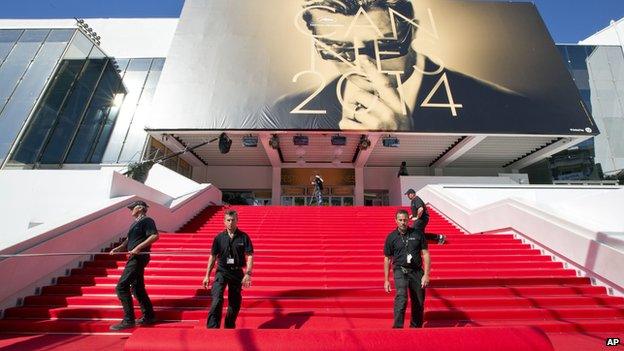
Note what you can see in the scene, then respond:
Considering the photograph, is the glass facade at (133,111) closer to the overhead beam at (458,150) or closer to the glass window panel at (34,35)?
the glass window panel at (34,35)

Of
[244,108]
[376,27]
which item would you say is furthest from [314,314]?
[376,27]

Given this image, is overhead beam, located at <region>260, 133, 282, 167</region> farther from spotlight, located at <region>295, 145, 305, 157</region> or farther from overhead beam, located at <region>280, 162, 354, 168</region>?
spotlight, located at <region>295, 145, 305, 157</region>

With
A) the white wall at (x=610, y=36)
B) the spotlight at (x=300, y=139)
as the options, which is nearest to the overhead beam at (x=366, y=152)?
the spotlight at (x=300, y=139)

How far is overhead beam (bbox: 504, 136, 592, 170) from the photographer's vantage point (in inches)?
575

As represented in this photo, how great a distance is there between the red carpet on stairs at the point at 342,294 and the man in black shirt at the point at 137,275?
25 centimetres

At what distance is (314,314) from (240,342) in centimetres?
182

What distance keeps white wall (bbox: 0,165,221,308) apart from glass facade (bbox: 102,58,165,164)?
578 centimetres

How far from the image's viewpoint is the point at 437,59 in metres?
15.8

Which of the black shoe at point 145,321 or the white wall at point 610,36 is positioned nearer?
the black shoe at point 145,321

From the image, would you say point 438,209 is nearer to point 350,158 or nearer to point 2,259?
point 350,158

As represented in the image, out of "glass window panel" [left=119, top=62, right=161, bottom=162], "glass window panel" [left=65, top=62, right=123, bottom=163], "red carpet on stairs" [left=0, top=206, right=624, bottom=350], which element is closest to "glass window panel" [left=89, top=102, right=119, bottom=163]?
"glass window panel" [left=65, top=62, right=123, bottom=163]

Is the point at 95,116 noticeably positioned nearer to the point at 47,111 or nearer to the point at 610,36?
the point at 47,111

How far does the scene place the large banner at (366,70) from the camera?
1374 cm

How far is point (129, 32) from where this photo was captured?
66.4 feet
